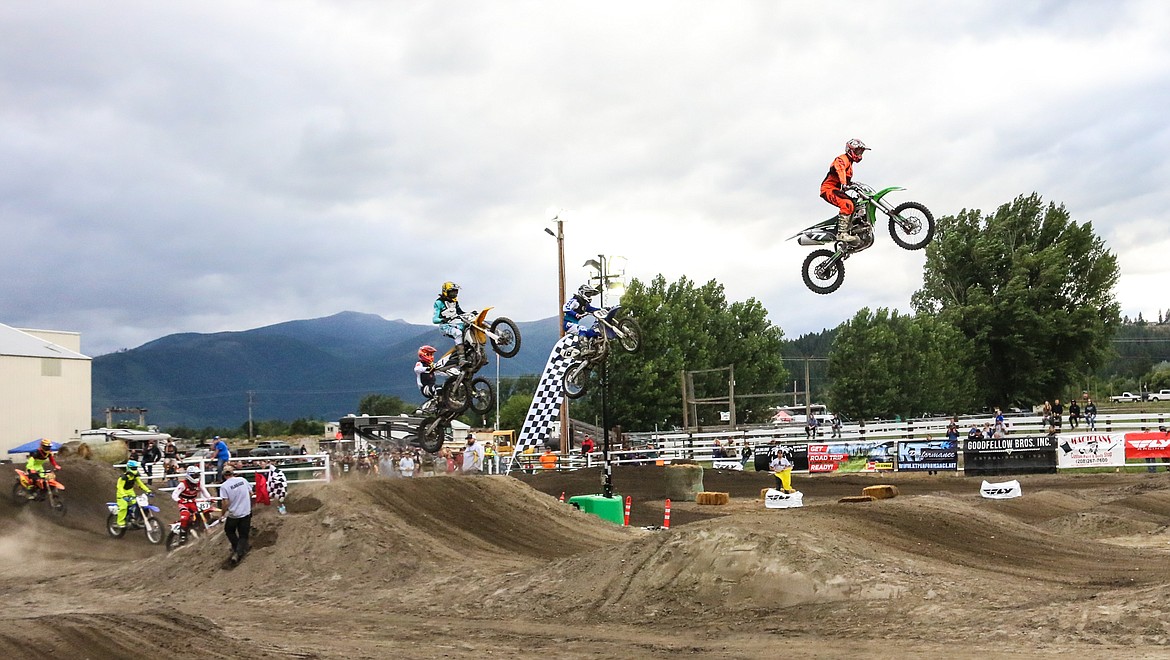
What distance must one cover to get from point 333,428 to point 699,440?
57.7 ft

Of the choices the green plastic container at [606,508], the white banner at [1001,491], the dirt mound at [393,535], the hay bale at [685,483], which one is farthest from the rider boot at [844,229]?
the hay bale at [685,483]

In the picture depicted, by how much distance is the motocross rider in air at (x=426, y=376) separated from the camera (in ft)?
66.4

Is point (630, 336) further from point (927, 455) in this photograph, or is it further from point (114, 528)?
point (927, 455)

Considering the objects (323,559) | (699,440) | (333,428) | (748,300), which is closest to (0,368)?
(333,428)

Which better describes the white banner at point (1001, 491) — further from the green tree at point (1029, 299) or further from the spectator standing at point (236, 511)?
the green tree at point (1029, 299)

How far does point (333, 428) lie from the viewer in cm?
4728

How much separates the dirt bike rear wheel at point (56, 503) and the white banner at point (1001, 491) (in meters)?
21.5

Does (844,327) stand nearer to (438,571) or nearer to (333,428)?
(333,428)

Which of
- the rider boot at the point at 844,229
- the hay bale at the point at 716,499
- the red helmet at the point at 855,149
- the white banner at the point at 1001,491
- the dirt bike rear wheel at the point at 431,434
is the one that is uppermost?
the red helmet at the point at 855,149

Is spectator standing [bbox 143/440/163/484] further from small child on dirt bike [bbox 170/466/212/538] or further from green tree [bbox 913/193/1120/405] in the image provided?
green tree [bbox 913/193/1120/405]

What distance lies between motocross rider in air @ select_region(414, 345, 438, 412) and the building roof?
34.1 metres

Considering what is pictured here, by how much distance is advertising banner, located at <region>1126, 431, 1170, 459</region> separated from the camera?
1187 inches

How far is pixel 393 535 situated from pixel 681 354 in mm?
37748

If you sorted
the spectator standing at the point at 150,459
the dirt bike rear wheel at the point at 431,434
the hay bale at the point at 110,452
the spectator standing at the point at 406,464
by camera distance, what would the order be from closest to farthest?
the dirt bike rear wheel at the point at 431,434, the spectator standing at the point at 406,464, the spectator standing at the point at 150,459, the hay bale at the point at 110,452
